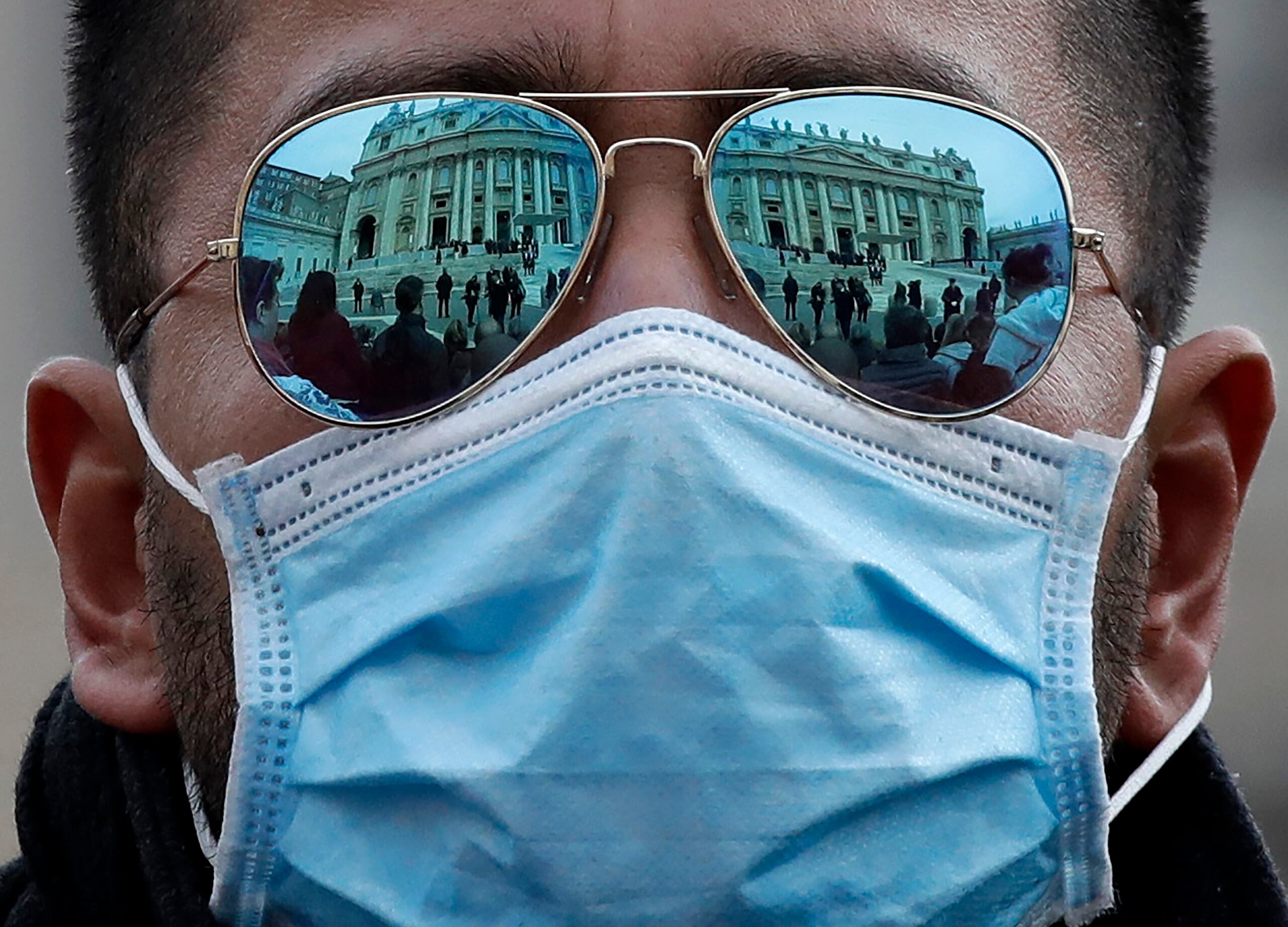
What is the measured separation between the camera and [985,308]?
67.1 inches

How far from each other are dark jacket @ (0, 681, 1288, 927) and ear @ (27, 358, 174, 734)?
92 millimetres

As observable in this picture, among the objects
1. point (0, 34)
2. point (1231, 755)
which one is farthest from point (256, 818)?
point (1231, 755)

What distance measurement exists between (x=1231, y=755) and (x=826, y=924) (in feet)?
14.1

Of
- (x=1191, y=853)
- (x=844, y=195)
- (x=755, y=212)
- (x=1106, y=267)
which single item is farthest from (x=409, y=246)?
(x=1191, y=853)

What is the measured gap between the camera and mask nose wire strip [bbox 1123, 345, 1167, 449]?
191 cm

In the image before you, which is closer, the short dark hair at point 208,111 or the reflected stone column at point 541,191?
the reflected stone column at point 541,191

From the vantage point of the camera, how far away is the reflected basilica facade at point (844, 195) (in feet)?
5.52

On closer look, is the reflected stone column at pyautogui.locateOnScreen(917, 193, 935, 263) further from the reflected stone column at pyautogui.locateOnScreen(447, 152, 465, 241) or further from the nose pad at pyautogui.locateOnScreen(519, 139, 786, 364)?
the reflected stone column at pyautogui.locateOnScreen(447, 152, 465, 241)

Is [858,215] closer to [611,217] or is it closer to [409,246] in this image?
[611,217]

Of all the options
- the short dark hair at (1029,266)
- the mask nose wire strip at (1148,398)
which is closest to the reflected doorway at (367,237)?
the short dark hair at (1029,266)

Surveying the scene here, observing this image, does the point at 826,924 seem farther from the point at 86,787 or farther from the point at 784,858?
the point at 86,787

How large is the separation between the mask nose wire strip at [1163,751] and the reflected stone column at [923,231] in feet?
2.13

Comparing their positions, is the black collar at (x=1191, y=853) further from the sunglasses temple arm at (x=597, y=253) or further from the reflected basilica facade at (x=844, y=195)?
the sunglasses temple arm at (x=597, y=253)

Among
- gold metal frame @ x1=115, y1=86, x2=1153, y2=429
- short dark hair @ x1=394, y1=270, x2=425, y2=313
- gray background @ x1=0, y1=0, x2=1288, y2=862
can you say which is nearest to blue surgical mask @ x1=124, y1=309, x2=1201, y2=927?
gold metal frame @ x1=115, y1=86, x2=1153, y2=429
